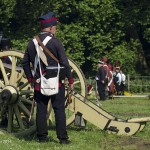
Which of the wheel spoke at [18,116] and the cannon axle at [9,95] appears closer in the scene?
the cannon axle at [9,95]

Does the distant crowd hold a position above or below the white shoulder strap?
below

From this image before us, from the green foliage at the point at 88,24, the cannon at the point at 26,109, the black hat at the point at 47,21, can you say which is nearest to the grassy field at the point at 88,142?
the cannon at the point at 26,109

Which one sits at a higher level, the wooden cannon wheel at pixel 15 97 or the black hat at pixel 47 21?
the black hat at pixel 47 21

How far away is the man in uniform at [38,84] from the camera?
8156mm

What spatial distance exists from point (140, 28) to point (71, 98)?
2607 centimetres

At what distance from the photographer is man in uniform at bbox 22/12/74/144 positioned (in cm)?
816

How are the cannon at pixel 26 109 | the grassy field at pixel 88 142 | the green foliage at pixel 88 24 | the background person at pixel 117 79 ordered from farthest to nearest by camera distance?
the green foliage at pixel 88 24, the background person at pixel 117 79, the cannon at pixel 26 109, the grassy field at pixel 88 142

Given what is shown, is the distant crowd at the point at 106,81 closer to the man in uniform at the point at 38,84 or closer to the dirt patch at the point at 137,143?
the dirt patch at the point at 137,143

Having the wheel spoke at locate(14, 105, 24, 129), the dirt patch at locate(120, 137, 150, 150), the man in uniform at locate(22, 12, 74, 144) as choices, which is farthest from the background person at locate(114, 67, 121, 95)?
the man in uniform at locate(22, 12, 74, 144)

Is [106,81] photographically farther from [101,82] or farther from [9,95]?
[9,95]

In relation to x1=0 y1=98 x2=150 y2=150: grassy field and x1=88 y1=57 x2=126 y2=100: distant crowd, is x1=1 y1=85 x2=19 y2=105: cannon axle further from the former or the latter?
x1=88 y1=57 x2=126 y2=100: distant crowd

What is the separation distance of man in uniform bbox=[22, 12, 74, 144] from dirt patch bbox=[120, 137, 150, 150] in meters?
0.83

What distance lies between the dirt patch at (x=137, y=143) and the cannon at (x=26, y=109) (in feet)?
0.86

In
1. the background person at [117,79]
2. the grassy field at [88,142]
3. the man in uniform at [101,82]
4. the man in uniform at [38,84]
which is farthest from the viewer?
the background person at [117,79]
